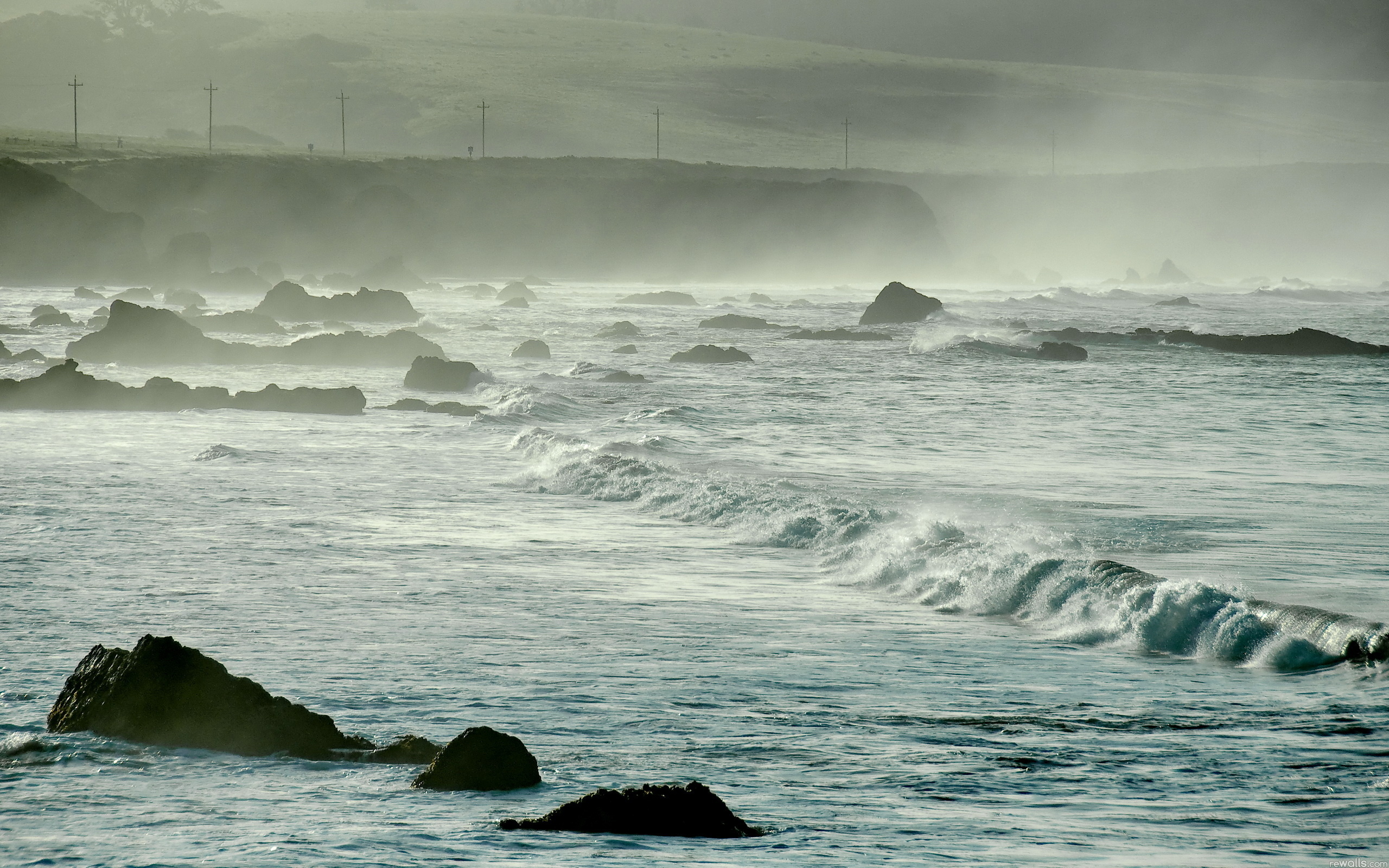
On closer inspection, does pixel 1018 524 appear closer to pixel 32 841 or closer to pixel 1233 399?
pixel 32 841

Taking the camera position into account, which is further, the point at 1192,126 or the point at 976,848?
the point at 1192,126

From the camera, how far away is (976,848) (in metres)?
5.97

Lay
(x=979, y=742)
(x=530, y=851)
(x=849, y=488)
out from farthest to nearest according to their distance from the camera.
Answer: (x=849, y=488) → (x=979, y=742) → (x=530, y=851)

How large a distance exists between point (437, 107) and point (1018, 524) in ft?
511

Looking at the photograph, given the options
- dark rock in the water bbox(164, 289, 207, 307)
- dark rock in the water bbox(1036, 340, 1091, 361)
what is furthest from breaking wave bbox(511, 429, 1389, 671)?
dark rock in the water bbox(164, 289, 207, 307)

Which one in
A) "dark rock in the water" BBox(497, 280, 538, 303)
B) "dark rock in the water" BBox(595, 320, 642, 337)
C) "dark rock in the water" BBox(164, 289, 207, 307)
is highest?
"dark rock in the water" BBox(497, 280, 538, 303)

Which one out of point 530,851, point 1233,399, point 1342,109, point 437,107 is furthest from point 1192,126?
point 530,851

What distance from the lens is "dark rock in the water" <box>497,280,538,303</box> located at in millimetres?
69812

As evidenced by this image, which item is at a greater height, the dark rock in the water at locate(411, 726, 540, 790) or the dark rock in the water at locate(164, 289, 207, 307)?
the dark rock in the water at locate(164, 289, 207, 307)

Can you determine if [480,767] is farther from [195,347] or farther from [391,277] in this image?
[391,277]

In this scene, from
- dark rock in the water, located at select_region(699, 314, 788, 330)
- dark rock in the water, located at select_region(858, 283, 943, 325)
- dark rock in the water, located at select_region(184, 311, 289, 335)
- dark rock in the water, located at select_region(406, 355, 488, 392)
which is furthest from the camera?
dark rock in the water, located at select_region(858, 283, 943, 325)

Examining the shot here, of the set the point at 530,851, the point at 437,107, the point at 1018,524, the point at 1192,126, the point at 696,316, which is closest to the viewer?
the point at 530,851

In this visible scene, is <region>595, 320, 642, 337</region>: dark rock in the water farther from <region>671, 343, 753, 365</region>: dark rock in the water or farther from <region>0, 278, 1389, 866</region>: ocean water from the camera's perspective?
<region>0, 278, 1389, 866</region>: ocean water

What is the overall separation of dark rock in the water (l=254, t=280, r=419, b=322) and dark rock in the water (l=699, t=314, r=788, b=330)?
1145cm
